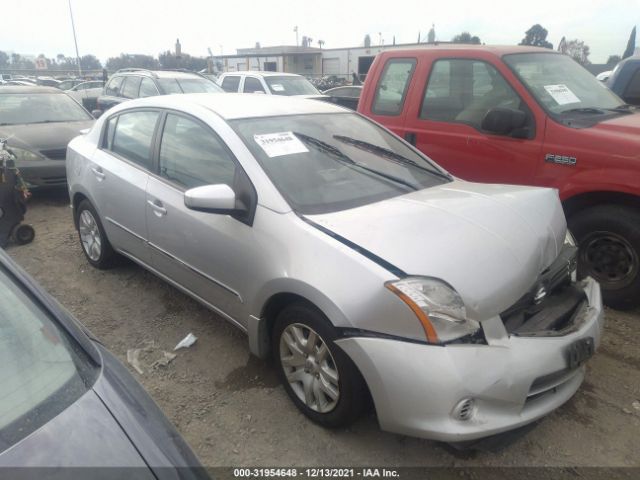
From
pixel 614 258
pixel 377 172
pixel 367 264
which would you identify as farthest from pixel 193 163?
pixel 614 258

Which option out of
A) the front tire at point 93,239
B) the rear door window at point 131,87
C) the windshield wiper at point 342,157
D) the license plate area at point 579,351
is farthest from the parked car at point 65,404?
the rear door window at point 131,87

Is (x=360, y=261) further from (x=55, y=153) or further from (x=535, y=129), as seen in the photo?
(x=55, y=153)

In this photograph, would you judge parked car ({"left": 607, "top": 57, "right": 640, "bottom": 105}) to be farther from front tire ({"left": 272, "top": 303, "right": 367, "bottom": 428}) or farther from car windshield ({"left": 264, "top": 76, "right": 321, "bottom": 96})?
car windshield ({"left": 264, "top": 76, "right": 321, "bottom": 96})

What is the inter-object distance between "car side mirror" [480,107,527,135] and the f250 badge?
323mm

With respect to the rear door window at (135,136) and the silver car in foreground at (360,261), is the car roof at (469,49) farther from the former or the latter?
the rear door window at (135,136)

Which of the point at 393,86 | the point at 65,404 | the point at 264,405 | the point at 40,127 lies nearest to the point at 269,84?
the point at 40,127

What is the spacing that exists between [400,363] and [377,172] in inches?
56.5

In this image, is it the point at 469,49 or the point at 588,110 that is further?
the point at 469,49

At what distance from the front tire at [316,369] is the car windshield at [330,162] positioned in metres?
0.60

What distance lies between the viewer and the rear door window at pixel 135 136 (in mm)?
3598

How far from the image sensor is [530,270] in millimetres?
2400

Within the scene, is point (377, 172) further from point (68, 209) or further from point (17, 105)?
point (17, 105)

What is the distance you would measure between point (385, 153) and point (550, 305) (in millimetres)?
1468

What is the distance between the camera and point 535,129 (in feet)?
12.6
